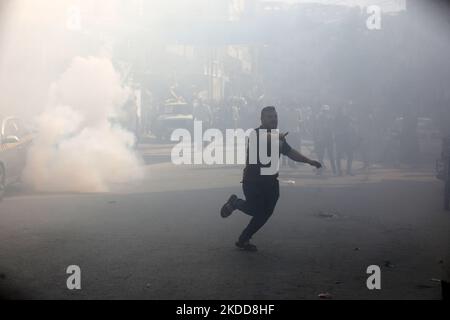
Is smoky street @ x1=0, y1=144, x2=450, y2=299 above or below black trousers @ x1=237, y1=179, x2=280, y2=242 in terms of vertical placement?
below

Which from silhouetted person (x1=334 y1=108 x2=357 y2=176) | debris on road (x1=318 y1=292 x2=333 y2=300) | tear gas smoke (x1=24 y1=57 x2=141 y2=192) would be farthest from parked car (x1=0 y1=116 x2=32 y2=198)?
debris on road (x1=318 y1=292 x2=333 y2=300)

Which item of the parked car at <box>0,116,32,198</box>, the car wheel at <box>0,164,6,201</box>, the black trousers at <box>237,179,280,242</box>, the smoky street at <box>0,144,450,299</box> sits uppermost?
the parked car at <box>0,116,32,198</box>

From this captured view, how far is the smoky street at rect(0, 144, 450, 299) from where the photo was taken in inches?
279

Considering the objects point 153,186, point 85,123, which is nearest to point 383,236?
point 153,186

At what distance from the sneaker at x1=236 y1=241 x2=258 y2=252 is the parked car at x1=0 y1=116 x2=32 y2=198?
6.99 m

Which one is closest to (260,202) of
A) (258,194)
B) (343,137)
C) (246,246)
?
(258,194)

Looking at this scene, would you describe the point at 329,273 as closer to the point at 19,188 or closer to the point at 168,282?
A: the point at 168,282

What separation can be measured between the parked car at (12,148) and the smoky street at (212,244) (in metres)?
0.43

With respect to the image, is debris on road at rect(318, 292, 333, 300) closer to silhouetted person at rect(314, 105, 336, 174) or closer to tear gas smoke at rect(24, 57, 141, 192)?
A: tear gas smoke at rect(24, 57, 141, 192)

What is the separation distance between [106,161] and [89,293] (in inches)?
479

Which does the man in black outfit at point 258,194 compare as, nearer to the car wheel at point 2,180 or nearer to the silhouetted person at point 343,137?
the car wheel at point 2,180

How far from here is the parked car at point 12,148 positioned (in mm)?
14891

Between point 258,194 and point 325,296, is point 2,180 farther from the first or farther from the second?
point 325,296

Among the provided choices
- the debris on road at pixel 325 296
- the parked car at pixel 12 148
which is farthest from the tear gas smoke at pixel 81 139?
the debris on road at pixel 325 296
